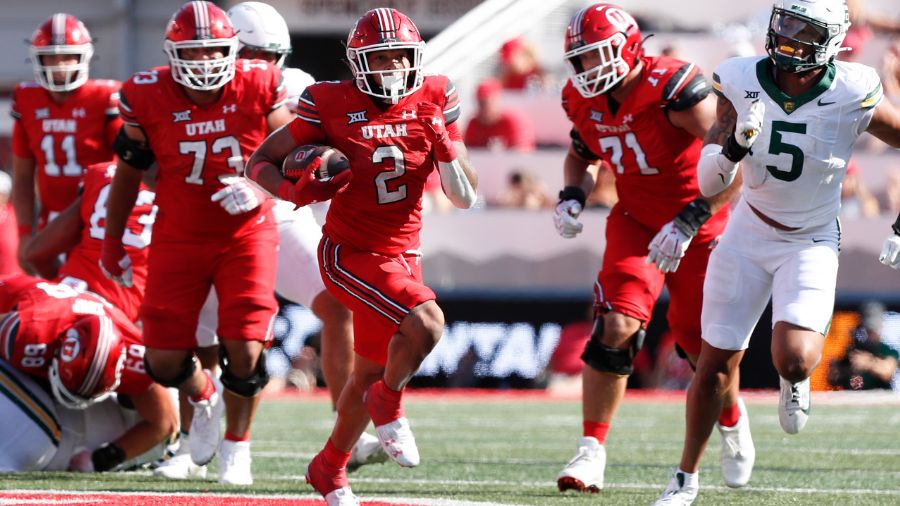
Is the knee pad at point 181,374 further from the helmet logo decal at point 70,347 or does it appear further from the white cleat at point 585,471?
the white cleat at point 585,471

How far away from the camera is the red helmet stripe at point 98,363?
5.38 meters

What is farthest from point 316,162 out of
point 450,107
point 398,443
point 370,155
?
point 398,443

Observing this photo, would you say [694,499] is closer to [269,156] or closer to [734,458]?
[734,458]

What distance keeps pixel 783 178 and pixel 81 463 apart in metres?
3.03

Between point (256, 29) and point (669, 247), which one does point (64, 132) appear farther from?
point (669, 247)

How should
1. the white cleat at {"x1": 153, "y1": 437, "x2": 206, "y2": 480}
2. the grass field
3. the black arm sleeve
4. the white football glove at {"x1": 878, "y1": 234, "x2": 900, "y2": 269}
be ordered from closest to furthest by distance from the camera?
the white football glove at {"x1": 878, "y1": 234, "x2": 900, "y2": 269} < the grass field < the white cleat at {"x1": 153, "y1": 437, "x2": 206, "y2": 480} < the black arm sleeve

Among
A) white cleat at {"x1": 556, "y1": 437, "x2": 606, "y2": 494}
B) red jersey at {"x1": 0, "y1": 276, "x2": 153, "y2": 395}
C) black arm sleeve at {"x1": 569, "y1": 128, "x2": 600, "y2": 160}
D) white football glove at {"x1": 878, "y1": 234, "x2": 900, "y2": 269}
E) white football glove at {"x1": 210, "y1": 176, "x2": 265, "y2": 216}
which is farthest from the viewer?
black arm sleeve at {"x1": 569, "y1": 128, "x2": 600, "y2": 160}

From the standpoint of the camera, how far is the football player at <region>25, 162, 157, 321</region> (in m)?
6.26

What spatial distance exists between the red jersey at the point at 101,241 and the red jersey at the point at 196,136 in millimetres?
669

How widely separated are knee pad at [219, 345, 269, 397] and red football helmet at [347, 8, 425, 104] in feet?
4.56

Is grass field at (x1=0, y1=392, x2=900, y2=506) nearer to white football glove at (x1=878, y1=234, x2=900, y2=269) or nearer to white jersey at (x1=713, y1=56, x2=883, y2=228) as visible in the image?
white football glove at (x1=878, y1=234, x2=900, y2=269)

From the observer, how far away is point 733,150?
4.43m

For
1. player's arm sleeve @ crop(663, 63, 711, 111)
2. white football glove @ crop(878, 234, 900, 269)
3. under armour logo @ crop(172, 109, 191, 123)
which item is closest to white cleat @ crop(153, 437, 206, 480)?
under armour logo @ crop(172, 109, 191, 123)

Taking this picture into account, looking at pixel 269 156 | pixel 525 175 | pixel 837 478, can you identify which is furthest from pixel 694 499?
pixel 525 175
